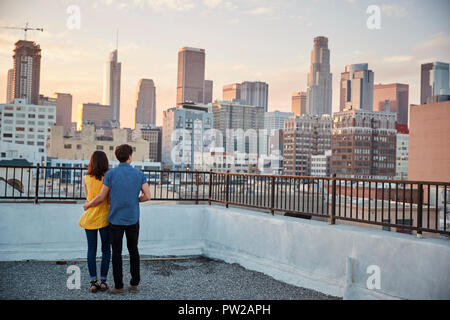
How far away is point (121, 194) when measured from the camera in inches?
237

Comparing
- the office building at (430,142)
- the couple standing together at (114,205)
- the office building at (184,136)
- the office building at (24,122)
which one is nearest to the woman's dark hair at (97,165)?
the couple standing together at (114,205)

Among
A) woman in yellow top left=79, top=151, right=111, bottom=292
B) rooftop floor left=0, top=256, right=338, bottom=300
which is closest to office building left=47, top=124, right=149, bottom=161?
rooftop floor left=0, top=256, right=338, bottom=300

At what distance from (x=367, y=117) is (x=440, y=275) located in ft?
630

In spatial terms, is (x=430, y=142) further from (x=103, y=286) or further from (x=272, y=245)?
(x=103, y=286)

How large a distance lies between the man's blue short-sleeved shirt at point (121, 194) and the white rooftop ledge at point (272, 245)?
3.16m

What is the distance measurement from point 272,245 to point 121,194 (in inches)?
134

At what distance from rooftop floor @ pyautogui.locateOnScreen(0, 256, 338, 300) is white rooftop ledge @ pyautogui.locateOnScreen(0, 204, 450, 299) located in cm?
33

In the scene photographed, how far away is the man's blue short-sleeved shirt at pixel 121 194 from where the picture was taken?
19.7 feet

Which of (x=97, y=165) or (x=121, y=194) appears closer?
(x=121, y=194)

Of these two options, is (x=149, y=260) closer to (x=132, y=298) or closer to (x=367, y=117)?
(x=132, y=298)

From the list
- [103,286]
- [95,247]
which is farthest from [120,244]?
[103,286]

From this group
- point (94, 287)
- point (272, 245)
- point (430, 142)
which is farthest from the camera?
point (430, 142)

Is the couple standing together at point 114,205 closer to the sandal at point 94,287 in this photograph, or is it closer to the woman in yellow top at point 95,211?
the woman in yellow top at point 95,211
